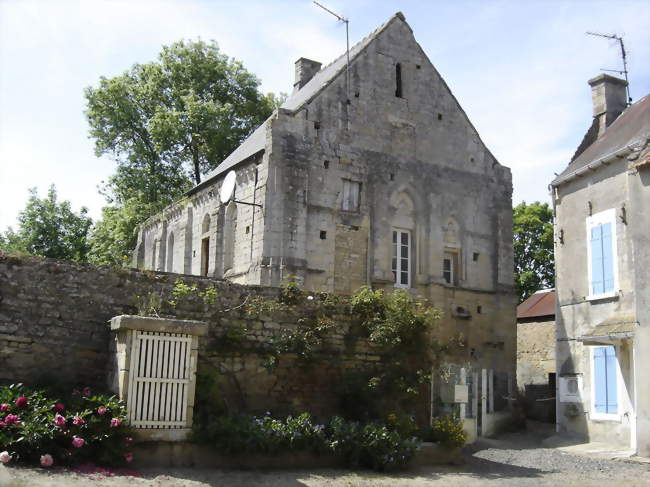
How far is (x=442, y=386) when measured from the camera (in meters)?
15.8

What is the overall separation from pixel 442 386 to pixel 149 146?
1849cm

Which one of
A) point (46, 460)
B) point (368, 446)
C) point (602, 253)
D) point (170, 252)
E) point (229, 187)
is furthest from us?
point (170, 252)

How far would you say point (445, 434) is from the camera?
11.8 metres

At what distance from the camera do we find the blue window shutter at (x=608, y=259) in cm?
1547

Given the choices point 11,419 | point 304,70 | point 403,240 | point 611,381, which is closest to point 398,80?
point 403,240

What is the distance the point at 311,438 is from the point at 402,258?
929 cm

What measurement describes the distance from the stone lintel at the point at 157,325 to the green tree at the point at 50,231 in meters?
22.2

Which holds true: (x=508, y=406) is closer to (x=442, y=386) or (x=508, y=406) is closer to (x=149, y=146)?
(x=442, y=386)

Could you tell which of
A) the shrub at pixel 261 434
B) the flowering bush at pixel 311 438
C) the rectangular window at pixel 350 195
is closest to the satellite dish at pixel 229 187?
the rectangular window at pixel 350 195

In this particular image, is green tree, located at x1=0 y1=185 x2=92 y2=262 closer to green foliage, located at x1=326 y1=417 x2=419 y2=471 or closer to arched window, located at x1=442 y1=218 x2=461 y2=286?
Answer: arched window, located at x1=442 y1=218 x2=461 y2=286

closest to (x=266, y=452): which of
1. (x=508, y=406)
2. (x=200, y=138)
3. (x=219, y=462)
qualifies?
(x=219, y=462)

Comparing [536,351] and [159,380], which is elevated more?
[536,351]

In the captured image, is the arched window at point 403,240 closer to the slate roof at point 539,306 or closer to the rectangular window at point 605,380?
the rectangular window at point 605,380

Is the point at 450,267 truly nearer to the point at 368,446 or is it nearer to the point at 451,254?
the point at 451,254
